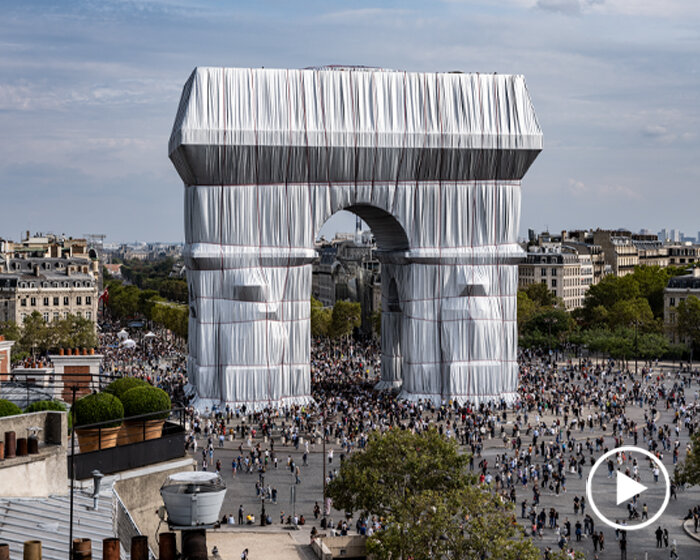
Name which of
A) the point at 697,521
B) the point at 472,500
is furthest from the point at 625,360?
the point at 472,500

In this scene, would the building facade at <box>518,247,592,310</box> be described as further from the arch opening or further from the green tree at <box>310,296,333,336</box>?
the arch opening

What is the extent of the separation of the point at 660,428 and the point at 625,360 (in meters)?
37.2

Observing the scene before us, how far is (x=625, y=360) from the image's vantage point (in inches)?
3553

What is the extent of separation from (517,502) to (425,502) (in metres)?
15.2

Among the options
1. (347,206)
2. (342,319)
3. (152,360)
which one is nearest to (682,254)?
(342,319)

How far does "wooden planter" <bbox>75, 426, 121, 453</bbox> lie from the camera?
19156mm

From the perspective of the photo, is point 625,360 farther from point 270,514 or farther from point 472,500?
point 472,500

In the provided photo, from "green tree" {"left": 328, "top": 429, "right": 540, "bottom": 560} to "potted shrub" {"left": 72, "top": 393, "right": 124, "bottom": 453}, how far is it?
918 centimetres

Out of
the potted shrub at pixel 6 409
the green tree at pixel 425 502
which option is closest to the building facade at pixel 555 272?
the green tree at pixel 425 502

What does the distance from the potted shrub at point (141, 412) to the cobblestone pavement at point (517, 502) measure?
642 inches

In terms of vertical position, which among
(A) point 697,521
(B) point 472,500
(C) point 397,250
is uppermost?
(C) point 397,250

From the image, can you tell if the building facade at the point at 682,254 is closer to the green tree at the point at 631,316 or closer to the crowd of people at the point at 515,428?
the green tree at the point at 631,316

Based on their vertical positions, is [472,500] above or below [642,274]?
below

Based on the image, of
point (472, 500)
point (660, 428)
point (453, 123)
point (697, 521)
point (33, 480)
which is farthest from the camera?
point (453, 123)
